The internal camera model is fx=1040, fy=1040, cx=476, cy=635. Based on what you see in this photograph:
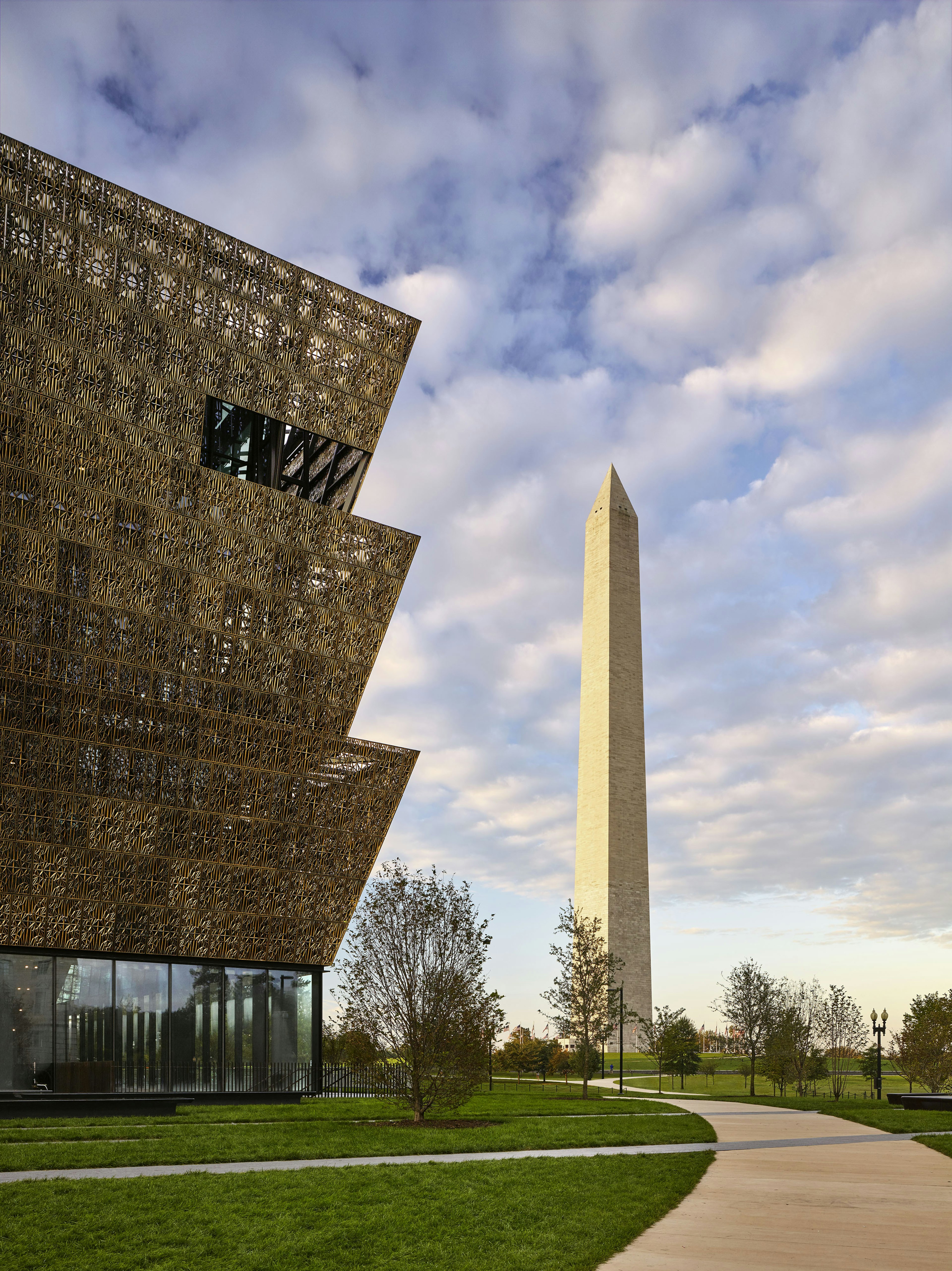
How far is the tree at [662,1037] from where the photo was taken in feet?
155

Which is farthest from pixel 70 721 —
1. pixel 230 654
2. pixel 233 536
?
pixel 233 536

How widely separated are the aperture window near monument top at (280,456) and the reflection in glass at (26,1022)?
13.9m

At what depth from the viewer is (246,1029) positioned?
30.5 meters

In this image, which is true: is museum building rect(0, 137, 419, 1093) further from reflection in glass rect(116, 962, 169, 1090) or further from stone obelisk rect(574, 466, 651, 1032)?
stone obelisk rect(574, 466, 651, 1032)

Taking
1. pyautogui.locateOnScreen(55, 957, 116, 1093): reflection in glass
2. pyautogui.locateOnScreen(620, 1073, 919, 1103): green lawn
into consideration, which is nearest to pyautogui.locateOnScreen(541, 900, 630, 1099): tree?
pyautogui.locateOnScreen(620, 1073, 919, 1103): green lawn

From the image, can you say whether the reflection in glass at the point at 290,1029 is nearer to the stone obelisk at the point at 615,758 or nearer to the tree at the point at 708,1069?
the stone obelisk at the point at 615,758

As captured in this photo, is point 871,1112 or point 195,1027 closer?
point 871,1112

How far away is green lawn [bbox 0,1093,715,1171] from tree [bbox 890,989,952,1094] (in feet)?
67.3

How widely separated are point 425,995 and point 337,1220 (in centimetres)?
1195

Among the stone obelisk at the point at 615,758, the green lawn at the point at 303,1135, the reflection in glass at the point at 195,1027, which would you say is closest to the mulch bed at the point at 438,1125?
the green lawn at the point at 303,1135

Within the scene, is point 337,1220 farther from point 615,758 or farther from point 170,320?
point 615,758

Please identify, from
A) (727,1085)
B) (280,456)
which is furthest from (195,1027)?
(727,1085)

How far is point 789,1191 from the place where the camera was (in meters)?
12.4

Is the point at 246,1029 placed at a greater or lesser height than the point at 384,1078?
lesser
